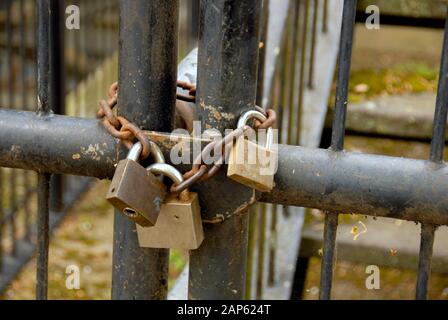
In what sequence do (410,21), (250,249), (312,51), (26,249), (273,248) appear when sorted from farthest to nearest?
(26,249)
(410,21)
(312,51)
(273,248)
(250,249)

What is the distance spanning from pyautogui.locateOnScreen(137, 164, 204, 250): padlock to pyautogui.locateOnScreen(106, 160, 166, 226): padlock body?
0.03m

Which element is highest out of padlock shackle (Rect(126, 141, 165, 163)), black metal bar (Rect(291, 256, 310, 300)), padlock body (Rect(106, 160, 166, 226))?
padlock shackle (Rect(126, 141, 165, 163))

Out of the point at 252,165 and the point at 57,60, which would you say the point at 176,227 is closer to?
the point at 252,165

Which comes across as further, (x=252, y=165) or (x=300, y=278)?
(x=300, y=278)

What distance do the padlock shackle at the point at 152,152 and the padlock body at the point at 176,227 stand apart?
2.2 inches

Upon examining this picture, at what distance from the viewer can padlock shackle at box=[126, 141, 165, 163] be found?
3.68 ft

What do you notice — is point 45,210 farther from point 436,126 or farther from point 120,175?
point 436,126

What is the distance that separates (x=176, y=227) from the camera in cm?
114

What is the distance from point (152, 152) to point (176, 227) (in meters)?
0.11

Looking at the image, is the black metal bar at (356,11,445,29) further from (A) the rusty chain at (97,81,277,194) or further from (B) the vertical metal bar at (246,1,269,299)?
(A) the rusty chain at (97,81,277,194)

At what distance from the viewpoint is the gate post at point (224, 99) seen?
1.11 meters

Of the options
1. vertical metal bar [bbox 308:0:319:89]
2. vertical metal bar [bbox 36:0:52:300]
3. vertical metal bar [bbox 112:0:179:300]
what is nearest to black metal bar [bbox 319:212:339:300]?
vertical metal bar [bbox 112:0:179:300]

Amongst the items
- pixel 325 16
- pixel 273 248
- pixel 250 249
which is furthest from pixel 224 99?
pixel 325 16

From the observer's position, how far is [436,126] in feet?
3.83
